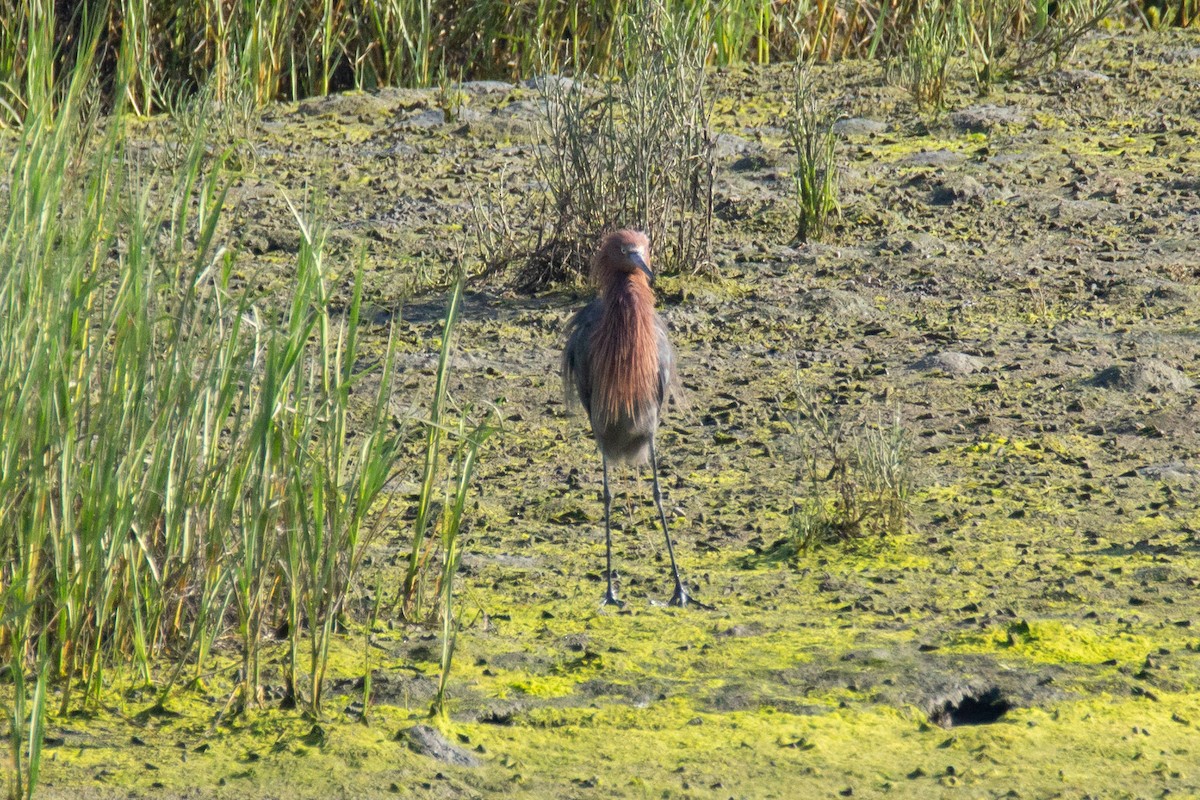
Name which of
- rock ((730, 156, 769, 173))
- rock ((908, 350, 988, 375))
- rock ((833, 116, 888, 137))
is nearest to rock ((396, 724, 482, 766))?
rock ((908, 350, 988, 375))

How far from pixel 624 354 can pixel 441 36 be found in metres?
5.23

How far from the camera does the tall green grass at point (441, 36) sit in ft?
29.4

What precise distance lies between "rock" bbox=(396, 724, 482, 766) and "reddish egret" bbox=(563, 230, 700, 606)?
5.07 ft

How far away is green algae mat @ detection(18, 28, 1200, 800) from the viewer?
3400mm

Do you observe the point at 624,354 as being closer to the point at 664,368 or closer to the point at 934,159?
the point at 664,368

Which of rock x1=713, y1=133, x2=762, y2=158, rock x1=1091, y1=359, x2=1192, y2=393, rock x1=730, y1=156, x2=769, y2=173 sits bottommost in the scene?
rock x1=1091, y1=359, x2=1192, y2=393

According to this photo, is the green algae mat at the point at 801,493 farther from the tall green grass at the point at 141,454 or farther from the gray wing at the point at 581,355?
the gray wing at the point at 581,355

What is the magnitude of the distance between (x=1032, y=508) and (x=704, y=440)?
4.10ft

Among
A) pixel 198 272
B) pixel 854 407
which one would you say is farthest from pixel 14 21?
pixel 198 272

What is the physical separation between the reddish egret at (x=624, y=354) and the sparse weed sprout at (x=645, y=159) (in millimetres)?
1625

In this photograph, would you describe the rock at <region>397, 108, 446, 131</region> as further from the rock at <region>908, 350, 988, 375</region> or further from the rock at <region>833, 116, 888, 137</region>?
the rock at <region>908, 350, 988, 375</region>

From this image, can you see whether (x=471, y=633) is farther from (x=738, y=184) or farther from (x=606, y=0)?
(x=606, y=0)

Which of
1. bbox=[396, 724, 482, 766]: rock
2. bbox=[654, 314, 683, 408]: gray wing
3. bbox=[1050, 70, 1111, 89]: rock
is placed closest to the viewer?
bbox=[396, 724, 482, 766]: rock

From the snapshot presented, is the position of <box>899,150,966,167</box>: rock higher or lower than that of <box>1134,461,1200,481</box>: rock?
higher
